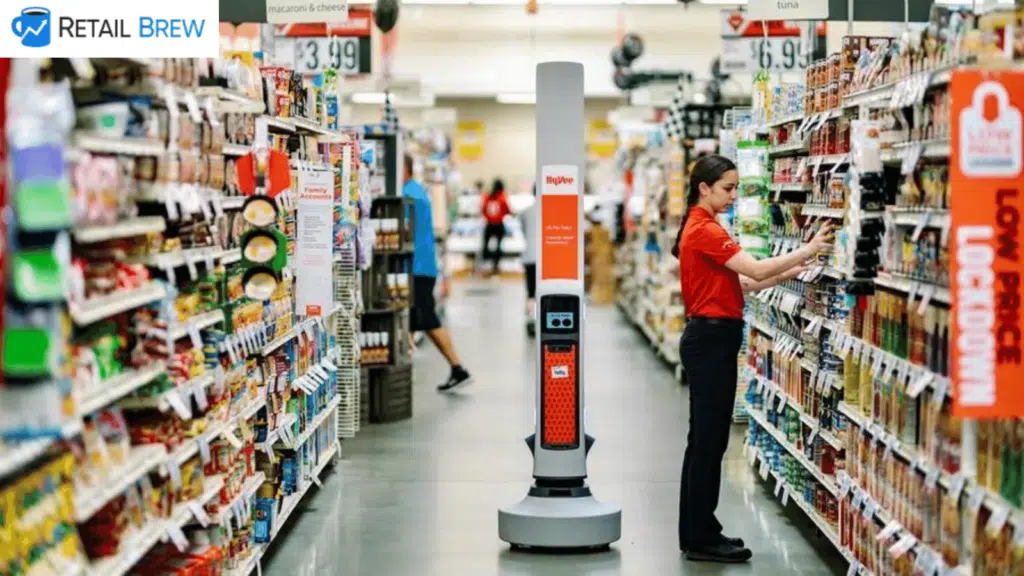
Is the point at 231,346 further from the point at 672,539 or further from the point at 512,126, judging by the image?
the point at 512,126

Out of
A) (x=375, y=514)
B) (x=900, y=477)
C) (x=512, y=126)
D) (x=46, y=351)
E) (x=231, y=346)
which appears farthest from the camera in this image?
(x=512, y=126)

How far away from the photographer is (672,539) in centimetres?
736

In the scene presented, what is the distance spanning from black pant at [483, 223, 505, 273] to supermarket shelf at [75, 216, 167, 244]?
2504 cm

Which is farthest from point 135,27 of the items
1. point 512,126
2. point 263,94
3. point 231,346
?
point 512,126

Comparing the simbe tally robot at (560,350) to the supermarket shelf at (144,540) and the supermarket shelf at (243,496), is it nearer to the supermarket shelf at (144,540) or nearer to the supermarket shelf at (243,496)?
the supermarket shelf at (243,496)

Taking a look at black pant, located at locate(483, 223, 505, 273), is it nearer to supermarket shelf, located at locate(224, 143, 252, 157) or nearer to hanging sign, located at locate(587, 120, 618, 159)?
hanging sign, located at locate(587, 120, 618, 159)

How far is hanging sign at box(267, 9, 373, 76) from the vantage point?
14969 millimetres

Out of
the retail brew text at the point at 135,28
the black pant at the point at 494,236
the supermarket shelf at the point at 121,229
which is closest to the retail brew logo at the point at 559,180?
the supermarket shelf at the point at 121,229

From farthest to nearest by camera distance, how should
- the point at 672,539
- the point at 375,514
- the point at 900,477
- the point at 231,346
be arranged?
the point at 375,514 → the point at 672,539 → the point at 231,346 → the point at 900,477

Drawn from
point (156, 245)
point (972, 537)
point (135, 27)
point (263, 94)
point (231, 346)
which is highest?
point (135, 27)

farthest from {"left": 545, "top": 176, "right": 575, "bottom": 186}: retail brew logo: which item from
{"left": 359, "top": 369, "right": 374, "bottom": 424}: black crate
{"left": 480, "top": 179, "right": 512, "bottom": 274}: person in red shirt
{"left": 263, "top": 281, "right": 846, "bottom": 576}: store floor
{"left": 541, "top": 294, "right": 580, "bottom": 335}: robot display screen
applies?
{"left": 480, "top": 179, "right": 512, "bottom": 274}: person in red shirt

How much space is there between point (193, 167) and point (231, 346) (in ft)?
3.15

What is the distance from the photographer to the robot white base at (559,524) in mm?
7078

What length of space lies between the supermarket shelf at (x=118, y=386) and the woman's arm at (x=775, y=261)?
2.73 meters
